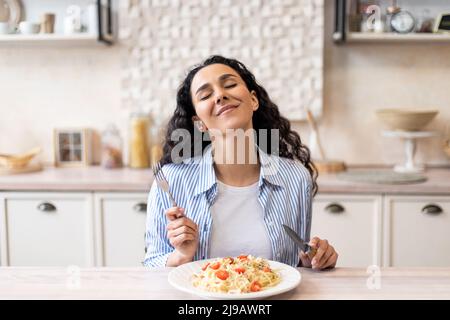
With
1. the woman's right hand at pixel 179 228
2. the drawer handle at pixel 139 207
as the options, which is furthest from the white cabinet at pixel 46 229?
the woman's right hand at pixel 179 228

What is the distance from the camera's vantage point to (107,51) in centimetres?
321

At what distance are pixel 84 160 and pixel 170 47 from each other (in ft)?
2.76

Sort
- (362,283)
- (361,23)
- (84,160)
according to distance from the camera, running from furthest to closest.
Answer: (84,160) → (361,23) → (362,283)

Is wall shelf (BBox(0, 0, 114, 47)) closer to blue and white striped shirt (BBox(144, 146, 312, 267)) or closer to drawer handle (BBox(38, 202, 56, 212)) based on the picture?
drawer handle (BBox(38, 202, 56, 212))

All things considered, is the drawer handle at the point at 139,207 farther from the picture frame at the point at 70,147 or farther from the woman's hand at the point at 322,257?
the woman's hand at the point at 322,257

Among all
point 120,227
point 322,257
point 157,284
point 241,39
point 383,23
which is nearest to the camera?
point 157,284

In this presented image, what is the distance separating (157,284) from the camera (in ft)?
4.16

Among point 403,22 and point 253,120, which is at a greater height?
point 403,22

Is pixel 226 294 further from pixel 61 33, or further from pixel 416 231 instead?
pixel 61 33

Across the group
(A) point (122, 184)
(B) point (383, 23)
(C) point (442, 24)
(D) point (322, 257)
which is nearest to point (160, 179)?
(D) point (322, 257)

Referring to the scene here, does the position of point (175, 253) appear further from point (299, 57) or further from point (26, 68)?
point (26, 68)

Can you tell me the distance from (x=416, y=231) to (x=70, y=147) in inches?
78.9

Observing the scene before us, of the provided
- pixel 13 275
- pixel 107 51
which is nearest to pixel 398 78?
pixel 107 51

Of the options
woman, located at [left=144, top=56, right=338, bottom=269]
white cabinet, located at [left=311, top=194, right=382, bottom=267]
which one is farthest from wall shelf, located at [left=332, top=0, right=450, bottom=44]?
woman, located at [left=144, top=56, right=338, bottom=269]
